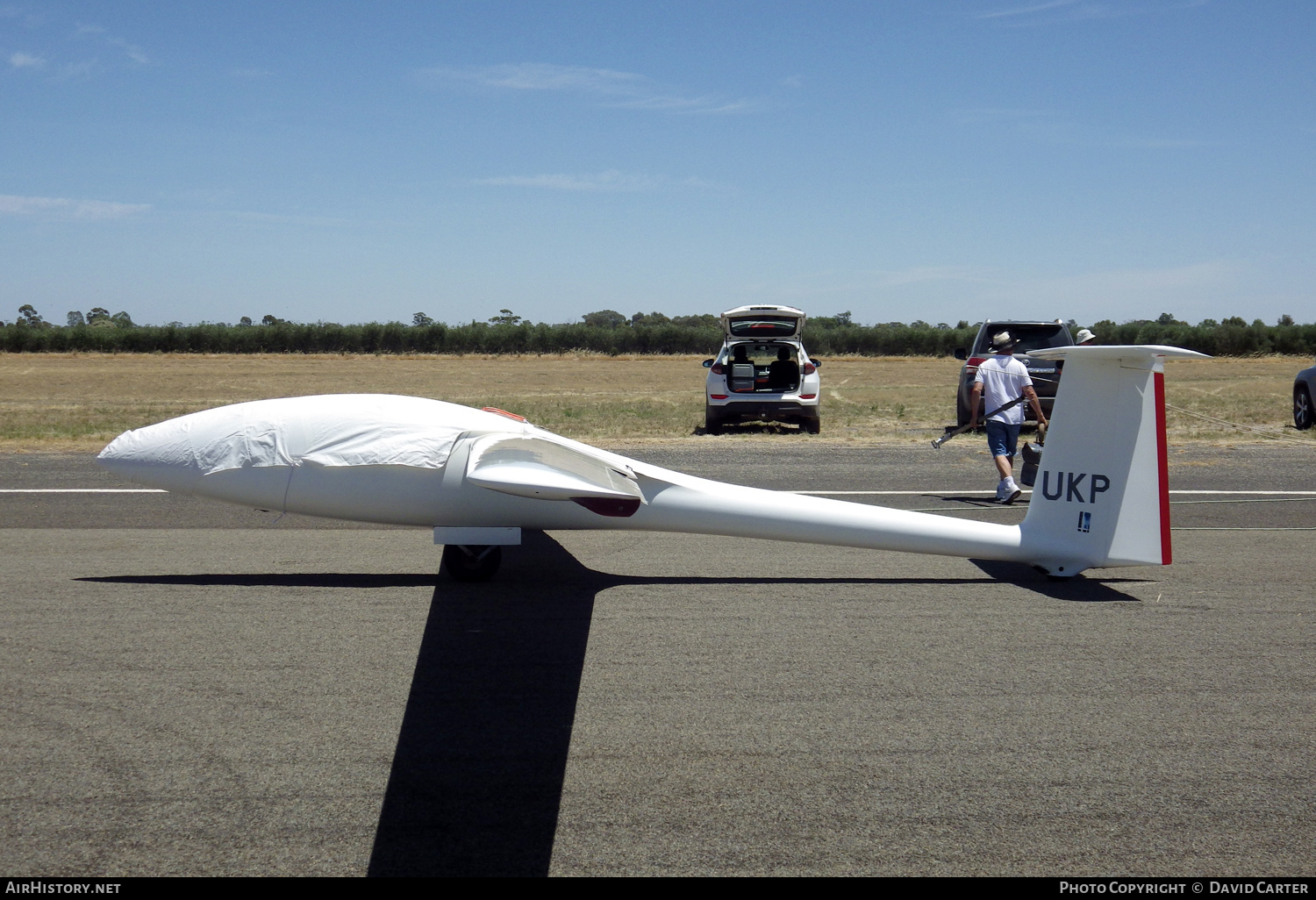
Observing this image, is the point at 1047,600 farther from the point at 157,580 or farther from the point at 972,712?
the point at 157,580

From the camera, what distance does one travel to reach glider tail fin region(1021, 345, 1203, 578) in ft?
21.2

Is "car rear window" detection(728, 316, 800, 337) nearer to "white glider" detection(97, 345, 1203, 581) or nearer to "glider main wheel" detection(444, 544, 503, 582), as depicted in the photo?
"white glider" detection(97, 345, 1203, 581)

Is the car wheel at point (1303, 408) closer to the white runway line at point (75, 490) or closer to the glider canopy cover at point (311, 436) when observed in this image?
the glider canopy cover at point (311, 436)

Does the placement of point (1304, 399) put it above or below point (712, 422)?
above

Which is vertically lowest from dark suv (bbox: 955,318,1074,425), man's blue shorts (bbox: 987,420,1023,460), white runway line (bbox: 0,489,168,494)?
white runway line (bbox: 0,489,168,494)

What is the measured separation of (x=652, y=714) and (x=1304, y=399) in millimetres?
19265

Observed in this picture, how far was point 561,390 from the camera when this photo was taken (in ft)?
109

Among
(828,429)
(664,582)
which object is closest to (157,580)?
(664,582)

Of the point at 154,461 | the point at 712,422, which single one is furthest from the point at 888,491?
the point at 154,461

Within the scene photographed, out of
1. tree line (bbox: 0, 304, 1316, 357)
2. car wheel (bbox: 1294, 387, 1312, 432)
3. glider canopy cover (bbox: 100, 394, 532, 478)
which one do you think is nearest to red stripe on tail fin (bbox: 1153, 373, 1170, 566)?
glider canopy cover (bbox: 100, 394, 532, 478)

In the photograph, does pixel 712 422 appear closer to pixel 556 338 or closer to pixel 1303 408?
pixel 1303 408

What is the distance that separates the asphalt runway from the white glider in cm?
41

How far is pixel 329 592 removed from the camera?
6.90 metres

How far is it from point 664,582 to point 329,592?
2.46 meters
